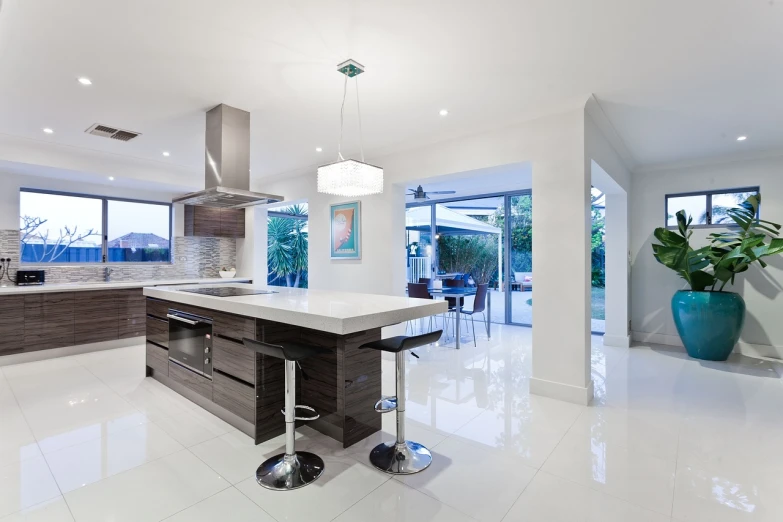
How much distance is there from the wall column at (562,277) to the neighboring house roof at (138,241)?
236 inches

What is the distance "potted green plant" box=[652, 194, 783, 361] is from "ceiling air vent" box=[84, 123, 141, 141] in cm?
664

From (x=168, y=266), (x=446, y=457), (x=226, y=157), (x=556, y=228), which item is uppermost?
(x=226, y=157)

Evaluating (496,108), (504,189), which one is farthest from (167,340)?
(504,189)

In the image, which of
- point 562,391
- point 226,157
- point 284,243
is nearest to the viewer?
point 562,391

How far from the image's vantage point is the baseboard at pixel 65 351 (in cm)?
436

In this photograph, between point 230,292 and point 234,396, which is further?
point 230,292

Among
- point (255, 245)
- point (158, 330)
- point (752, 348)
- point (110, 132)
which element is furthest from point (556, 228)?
point (255, 245)

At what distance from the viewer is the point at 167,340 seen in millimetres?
3502

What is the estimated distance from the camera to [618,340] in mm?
5277

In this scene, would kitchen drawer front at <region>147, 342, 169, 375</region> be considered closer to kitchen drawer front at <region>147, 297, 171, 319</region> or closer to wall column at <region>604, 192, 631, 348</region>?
kitchen drawer front at <region>147, 297, 171, 319</region>

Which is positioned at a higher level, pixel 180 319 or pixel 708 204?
pixel 708 204

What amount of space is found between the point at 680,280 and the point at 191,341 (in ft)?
20.5

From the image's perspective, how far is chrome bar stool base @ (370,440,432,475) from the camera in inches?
85.0

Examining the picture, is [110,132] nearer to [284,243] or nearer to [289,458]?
[289,458]
